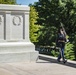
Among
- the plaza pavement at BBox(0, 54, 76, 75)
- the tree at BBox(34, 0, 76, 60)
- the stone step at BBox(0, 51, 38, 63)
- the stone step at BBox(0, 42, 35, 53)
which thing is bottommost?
the plaza pavement at BBox(0, 54, 76, 75)

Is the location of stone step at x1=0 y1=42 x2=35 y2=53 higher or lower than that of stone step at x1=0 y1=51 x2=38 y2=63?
higher

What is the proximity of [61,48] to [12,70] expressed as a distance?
2.77 metres

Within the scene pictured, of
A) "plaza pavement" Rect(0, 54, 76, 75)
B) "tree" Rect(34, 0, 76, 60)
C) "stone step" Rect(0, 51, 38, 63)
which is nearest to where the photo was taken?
"plaza pavement" Rect(0, 54, 76, 75)

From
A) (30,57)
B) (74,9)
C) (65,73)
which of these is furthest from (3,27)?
(74,9)

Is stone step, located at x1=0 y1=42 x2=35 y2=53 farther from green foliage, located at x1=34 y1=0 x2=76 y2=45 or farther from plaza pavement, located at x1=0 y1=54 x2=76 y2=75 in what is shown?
green foliage, located at x1=34 y1=0 x2=76 y2=45

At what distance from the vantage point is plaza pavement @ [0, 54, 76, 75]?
42.6ft

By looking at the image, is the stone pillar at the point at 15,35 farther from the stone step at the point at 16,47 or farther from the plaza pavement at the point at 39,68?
the plaza pavement at the point at 39,68

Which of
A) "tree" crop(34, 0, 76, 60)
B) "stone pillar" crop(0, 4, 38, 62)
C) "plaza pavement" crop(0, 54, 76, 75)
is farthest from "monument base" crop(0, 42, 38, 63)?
"tree" crop(34, 0, 76, 60)

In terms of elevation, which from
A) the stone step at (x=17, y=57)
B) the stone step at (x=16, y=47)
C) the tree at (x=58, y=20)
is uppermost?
the tree at (x=58, y=20)

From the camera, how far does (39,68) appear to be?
14070mm

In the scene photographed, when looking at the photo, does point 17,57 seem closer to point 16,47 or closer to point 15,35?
point 16,47

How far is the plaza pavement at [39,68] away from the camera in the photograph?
42.6ft

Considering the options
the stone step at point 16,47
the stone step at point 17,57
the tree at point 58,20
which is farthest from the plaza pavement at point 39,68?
the tree at point 58,20

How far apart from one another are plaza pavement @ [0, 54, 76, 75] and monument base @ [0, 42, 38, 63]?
0.35 m
